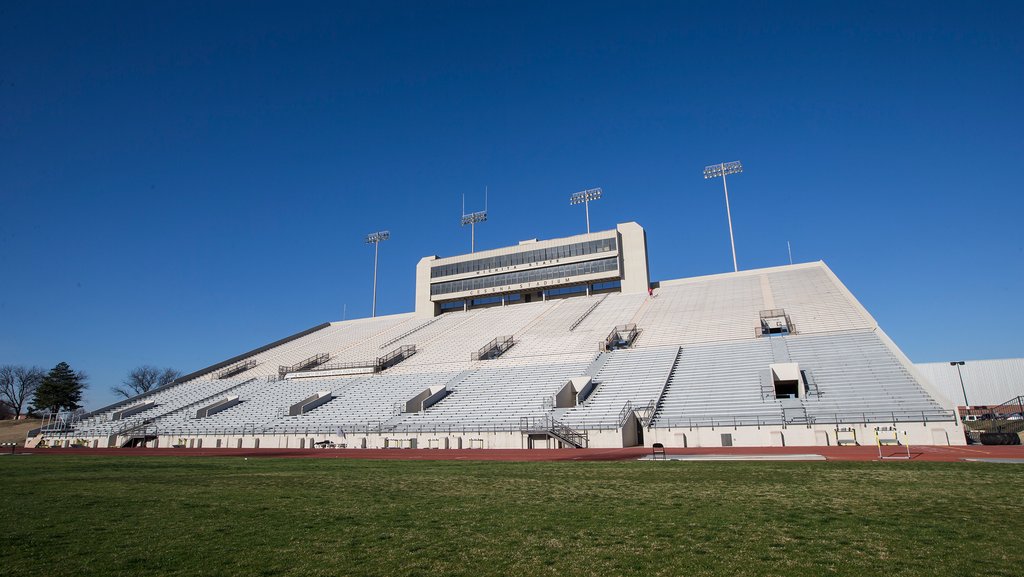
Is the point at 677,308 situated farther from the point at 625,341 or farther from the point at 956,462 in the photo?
the point at 956,462

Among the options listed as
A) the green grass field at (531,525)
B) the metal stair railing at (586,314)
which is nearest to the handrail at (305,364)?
the metal stair railing at (586,314)

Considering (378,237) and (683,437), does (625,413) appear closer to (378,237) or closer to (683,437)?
(683,437)

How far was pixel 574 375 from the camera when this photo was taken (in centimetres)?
3456

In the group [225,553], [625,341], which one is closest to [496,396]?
[625,341]

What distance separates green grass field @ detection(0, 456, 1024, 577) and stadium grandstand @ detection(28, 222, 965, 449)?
342 inches

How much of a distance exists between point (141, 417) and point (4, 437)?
12.8m

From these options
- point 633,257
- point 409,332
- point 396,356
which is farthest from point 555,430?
point 633,257

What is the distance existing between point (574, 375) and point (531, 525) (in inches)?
1071

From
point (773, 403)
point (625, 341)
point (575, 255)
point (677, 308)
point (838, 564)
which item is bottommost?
point (838, 564)

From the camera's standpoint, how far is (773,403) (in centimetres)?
2588

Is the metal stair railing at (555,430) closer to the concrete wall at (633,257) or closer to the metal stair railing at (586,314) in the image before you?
the metal stair railing at (586,314)

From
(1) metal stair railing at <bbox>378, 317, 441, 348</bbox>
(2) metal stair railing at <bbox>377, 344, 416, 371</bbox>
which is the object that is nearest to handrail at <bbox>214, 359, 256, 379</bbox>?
(1) metal stair railing at <bbox>378, 317, 441, 348</bbox>

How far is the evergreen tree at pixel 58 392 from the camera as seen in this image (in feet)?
205

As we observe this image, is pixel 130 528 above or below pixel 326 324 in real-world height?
below
